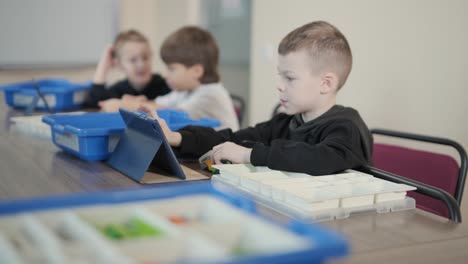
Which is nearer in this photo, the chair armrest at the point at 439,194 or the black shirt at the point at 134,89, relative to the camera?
the chair armrest at the point at 439,194

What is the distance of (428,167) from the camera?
1.62 meters

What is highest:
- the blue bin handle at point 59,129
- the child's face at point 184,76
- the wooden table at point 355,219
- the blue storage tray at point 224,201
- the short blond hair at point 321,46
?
the short blond hair at point 321,46

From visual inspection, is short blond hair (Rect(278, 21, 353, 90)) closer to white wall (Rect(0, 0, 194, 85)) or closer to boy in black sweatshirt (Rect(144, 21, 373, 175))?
boy in black sweatshirt (Rect(144, 21, 373, 175))

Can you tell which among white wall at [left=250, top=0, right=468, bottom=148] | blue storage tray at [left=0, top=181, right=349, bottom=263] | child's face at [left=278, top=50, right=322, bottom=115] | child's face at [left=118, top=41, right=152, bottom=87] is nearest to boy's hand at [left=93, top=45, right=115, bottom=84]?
child's face at [left=118, top=41, right=152, bottom=87]

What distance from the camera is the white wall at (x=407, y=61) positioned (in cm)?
214

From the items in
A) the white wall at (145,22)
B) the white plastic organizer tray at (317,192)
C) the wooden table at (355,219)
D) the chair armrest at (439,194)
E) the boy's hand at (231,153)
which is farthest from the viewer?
the white wall at (145,22)

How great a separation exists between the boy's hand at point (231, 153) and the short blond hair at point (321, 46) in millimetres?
313

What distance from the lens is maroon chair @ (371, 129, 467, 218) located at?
5.11ft

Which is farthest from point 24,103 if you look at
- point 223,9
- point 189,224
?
point 189,224

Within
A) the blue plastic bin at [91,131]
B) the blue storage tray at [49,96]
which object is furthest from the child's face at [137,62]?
the blue plastic bin at [91,131]

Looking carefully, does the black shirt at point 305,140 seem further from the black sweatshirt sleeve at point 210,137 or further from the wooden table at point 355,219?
the wooden table at point 355,219

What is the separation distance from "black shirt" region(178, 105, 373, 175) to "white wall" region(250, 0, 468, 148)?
2.76 ft

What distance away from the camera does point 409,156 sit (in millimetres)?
1666

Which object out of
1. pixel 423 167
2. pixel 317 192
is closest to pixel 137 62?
pixel 423 167
